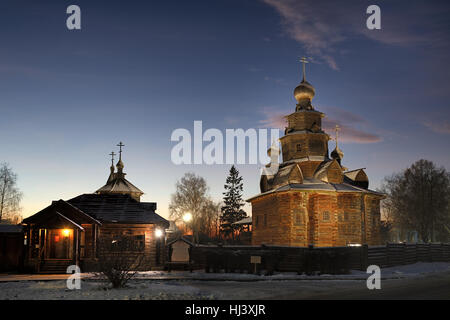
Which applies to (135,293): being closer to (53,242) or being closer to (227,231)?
(53,242)

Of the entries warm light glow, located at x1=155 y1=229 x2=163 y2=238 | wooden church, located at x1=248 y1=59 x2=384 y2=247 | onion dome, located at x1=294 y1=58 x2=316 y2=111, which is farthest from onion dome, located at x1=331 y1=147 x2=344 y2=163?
warm light glow, located at x1=155 y1=229 x2=163 y2=238

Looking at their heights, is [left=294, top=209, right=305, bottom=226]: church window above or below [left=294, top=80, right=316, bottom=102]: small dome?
below

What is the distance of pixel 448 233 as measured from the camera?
57438mm

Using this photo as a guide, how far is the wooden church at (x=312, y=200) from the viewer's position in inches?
1398

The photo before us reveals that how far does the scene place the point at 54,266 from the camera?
2641 centimetres

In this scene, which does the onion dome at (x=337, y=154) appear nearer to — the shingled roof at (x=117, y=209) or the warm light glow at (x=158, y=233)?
the shingled roof at (x=117, y=209)

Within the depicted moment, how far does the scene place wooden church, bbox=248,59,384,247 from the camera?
35.5m

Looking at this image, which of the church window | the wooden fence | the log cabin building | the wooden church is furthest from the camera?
the wooden church

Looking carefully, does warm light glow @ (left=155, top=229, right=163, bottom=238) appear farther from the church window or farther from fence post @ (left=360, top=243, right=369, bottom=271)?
fence post @ (left=360, top=243, right=369, bottom=271)

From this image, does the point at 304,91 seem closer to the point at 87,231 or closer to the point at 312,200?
the point at 312,200

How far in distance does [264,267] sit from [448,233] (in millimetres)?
43008

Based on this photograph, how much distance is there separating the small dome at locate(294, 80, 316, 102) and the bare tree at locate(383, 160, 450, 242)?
19.4 meters

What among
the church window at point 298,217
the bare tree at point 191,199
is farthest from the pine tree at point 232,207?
the church window at point 298,217
